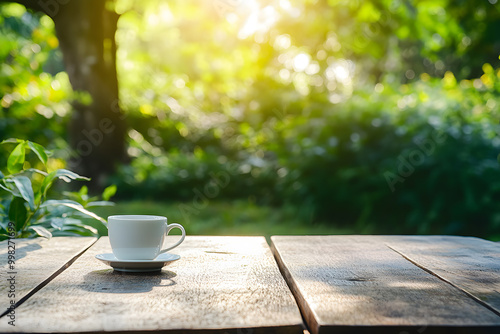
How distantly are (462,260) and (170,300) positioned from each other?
897mm

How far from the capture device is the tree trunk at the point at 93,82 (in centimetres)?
684

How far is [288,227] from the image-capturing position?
16.9 ft

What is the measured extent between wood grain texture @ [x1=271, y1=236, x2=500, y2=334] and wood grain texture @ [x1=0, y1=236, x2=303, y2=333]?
5 cm

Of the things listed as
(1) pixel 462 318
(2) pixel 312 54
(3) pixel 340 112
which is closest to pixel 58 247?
(1) pixel 462 318

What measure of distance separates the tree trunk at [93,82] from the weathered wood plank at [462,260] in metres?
5.77

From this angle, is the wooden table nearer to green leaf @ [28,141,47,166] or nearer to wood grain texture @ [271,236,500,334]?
wood grain texture @ [271,236,500,334]

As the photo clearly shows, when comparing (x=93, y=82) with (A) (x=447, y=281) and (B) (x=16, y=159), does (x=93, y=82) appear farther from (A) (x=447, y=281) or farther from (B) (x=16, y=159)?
(A) (x=447, y=281)

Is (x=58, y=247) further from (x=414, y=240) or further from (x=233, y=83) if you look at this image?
(x=233, y=83)

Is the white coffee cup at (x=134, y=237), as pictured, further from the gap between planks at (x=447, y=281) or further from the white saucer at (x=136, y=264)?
the gap between planks at (x=447, y=281)

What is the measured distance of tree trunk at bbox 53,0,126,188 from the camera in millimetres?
6844

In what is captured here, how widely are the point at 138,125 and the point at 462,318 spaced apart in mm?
8893

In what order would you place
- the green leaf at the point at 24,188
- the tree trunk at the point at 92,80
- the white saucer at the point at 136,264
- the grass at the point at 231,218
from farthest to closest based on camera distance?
the tree trunk at the point at 92,80 → the grass at the point at 231,218 → the green leaf at the point at 24,188 → the white saucer at the point at 136,264

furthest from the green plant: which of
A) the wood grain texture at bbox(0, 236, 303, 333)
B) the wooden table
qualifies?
the wood grain texture at bbox(0, 236, 303, 333)

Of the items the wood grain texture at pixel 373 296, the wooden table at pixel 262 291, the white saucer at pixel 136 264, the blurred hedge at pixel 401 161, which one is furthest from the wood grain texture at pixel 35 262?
the blurred hedge at pixel 401 161
